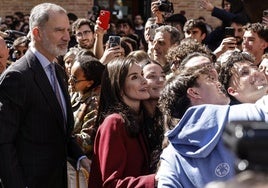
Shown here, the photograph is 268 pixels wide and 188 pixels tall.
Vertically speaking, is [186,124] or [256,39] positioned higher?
[186,124]

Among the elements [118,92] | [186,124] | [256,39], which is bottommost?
[256,39]

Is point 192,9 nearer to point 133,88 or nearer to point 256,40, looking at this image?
point 256,40

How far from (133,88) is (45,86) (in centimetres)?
52

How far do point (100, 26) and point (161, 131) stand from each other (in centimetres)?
302

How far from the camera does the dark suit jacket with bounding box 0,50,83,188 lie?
3314 mm

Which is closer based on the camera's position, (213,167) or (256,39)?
(213,167)

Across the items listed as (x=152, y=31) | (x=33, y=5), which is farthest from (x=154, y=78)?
(x=33, y=5)

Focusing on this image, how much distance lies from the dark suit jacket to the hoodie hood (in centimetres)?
124

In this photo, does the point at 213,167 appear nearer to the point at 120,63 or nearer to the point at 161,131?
the point at 161,131

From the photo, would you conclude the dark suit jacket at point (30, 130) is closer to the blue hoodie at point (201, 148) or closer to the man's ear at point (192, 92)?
the man's ear at point (192, 92)

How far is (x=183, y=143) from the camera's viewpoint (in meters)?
2.34

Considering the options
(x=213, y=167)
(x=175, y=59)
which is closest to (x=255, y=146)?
(x=213, y=167)

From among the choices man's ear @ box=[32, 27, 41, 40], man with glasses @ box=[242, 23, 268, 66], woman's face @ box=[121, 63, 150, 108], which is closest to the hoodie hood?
woman's face @ box=[121, 63, 150, 108]


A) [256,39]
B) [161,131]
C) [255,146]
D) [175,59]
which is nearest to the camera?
[255,146]
